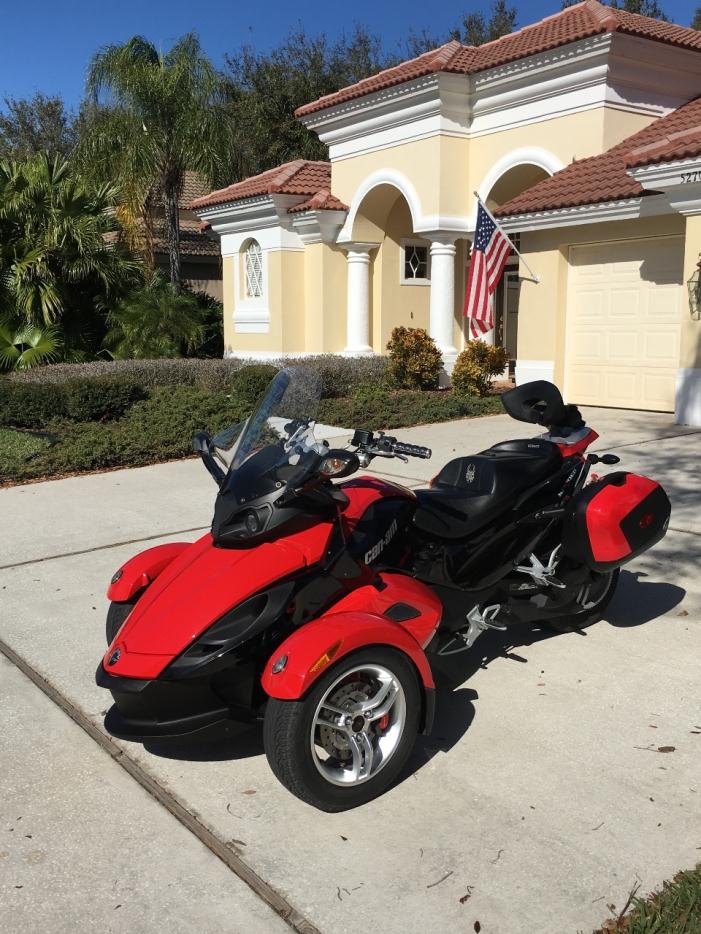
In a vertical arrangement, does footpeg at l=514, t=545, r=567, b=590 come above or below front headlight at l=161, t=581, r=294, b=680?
below

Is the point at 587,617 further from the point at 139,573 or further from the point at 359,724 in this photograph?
the point at 139,573

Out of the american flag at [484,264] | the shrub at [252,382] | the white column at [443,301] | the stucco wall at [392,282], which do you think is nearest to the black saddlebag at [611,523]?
the shrub at [252,382]

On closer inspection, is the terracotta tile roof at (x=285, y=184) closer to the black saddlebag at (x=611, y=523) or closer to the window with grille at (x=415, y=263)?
the window with grille at (x=415, y=263)

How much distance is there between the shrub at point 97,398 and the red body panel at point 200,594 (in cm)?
834

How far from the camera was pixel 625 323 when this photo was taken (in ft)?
40.4

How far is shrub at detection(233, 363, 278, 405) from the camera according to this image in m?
12.9

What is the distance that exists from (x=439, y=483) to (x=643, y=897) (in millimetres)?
1972

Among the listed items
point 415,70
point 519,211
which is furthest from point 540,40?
point 519,211

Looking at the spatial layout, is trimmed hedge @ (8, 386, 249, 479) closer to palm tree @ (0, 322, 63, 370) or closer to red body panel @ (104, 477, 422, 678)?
palm tree @ (0, 322, 63, 370)

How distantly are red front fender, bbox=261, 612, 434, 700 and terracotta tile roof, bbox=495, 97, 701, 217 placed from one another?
31.8 ft

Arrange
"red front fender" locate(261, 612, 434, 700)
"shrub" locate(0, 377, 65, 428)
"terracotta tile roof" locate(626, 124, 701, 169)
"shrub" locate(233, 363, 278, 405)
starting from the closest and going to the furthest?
"red front fender" locate(261, 612, 434, 700), "terracotta tile roof" locate(626, 124, 701, 169), "shrub" locate(0, 377, 65, 428), "shrub" locate(233, 363, 278, 405)

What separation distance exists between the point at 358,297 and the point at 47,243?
5933 mm

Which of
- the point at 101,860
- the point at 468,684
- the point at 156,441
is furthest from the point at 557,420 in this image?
the point at 156,441

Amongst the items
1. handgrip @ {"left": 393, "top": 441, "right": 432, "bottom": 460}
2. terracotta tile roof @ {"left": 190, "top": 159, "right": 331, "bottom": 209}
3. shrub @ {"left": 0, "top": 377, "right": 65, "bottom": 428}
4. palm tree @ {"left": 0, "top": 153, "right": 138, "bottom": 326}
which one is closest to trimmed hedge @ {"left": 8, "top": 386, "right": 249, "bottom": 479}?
shrub @ {"left": 0, "top": 377, "right": 65, "bottom": 428}
